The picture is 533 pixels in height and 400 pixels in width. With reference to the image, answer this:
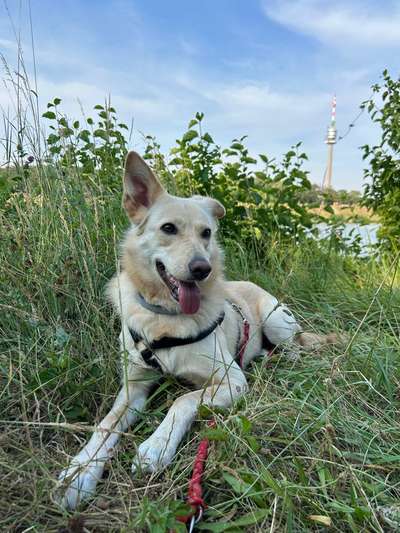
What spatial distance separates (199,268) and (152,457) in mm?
888

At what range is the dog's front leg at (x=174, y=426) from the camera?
4.82 feet

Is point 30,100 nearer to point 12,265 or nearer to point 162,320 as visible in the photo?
point 12,265

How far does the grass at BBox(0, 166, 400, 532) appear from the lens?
4.12 feet

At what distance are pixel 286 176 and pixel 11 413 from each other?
3268mm

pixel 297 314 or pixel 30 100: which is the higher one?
pixel 30 100

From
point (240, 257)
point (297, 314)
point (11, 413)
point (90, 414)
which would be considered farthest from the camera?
point (240, 257)

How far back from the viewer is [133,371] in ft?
6.68

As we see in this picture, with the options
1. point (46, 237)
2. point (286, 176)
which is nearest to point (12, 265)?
point (46, 237)

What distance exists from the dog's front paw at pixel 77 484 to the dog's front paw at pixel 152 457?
15 centimetres

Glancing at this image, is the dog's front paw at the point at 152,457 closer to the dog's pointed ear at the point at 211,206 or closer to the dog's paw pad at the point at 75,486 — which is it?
the dog's paw pad at the point at 75,486

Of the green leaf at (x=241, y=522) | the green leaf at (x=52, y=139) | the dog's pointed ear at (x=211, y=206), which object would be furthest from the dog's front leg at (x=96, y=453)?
the green leaf at (x=52, y=139)

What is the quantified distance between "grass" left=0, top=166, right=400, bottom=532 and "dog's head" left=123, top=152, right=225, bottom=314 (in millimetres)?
217

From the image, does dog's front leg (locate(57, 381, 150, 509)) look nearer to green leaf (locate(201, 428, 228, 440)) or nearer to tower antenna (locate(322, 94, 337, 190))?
green leaf (locate(201, 428, 228, 440))

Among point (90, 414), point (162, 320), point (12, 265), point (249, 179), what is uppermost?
point (249, 179)
